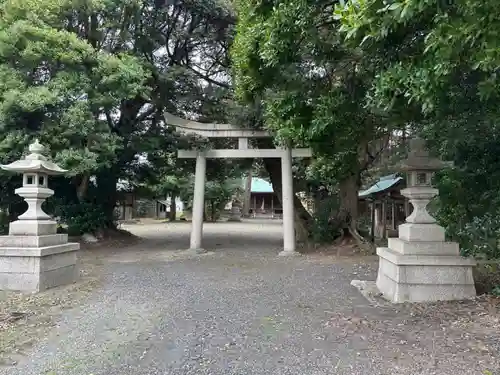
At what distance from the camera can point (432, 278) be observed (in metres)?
5.66

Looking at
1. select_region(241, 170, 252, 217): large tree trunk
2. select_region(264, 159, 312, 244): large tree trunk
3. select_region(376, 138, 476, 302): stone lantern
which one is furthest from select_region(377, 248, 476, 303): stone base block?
select_region(241, 170, 252, 217): large tree trunk

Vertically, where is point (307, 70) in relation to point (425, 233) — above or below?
above

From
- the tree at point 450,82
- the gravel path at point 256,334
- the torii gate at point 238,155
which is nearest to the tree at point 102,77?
the torii gate at point 238,155

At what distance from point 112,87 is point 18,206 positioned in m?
6.06

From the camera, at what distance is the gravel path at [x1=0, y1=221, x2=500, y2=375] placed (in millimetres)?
3639

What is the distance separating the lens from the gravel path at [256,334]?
364cm

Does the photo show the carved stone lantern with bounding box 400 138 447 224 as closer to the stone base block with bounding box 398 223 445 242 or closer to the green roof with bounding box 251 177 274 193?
the stone base block with bounding box 398 223 445 242

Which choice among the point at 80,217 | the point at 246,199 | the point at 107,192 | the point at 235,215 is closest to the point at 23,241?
the point at 80,217

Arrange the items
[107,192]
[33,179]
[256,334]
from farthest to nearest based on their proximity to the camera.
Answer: [107,192] → [33,179] → [256,334]

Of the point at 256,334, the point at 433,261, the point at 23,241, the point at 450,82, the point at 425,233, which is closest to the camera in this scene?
the point at 450,82

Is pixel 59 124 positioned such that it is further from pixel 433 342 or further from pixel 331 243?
pixel 433 342

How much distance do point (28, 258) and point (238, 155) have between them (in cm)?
675

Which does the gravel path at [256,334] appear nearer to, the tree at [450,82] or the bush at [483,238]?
the bush at [483,238]

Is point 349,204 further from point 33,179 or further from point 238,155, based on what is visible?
point 33,179
